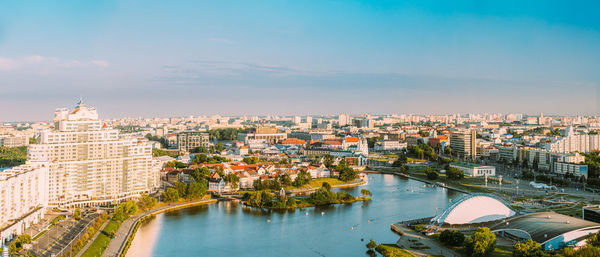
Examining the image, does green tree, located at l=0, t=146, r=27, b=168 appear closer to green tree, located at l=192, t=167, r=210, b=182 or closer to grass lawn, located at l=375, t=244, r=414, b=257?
green tree, located at l=192, t=167, r=210, b=182

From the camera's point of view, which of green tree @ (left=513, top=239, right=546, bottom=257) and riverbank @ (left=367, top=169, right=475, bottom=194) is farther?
riverbank @ (left=367, top=169, right=475, bottom=194)

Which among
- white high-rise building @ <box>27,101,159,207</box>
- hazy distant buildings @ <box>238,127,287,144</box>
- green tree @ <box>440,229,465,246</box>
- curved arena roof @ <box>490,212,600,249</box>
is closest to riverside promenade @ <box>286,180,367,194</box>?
white high-rise building @ <box>27,101,159,207</box>

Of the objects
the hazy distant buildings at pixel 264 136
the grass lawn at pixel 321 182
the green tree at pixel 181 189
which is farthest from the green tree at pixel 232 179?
the hazy distant buildings at pixel 264 136

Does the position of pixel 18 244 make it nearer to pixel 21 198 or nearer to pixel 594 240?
pixel 21 198

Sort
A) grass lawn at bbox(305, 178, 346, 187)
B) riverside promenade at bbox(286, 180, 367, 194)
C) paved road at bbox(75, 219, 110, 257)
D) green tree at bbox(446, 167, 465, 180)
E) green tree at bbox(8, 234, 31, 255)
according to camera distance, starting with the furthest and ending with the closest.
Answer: green tree at bbox(446, 167, 465, 180), grass lawn at bbox(305, 178, 346, 187), riverside promenade at bbox(286, 180, 367, 194), paved road at bbox(75, 219, 110, 257), green tree at bbox(8, 234, 31, 255)

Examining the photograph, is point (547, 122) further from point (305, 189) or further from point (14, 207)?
point (14, 207)

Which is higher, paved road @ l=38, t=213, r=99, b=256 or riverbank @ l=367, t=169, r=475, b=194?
riverbank @ l=367, t=169, r=475, b=194

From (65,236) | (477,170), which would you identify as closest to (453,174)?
(477,170)

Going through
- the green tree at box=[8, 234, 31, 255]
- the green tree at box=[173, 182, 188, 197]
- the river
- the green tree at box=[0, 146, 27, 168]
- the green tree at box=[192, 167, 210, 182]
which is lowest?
the river
